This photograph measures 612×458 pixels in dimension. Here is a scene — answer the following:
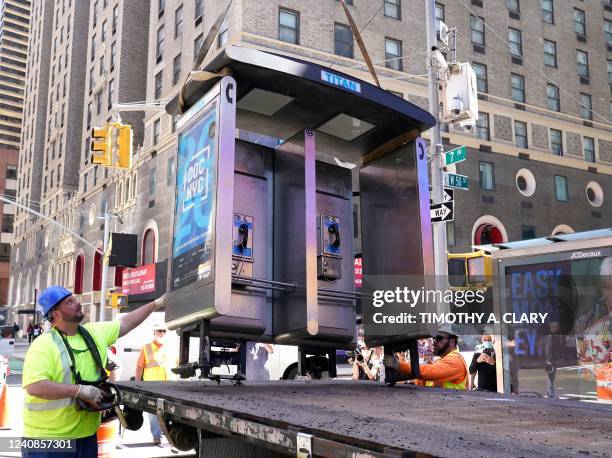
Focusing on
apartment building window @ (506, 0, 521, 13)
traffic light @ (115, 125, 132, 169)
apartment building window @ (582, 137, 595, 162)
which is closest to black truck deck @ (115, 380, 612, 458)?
traffic light @ (115, 125, 132, 169)

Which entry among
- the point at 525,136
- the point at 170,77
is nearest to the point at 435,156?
the point at 170,77

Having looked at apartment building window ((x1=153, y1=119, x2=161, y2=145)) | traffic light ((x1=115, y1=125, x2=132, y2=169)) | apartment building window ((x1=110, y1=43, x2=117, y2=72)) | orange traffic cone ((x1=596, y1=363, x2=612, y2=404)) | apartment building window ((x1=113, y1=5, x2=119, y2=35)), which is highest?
apartment building window ((x1=113, y1=5, x2=119, y2=35))

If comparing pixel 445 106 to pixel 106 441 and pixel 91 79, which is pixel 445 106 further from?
pixel 91 79

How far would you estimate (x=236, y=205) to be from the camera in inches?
262

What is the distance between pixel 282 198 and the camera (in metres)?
6.96

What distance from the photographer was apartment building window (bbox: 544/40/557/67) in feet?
128

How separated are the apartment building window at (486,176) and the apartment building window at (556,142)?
5.43 meters

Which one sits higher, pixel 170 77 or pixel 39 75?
A: pixel 39 75

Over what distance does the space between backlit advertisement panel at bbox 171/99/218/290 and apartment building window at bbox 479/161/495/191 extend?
31.2m

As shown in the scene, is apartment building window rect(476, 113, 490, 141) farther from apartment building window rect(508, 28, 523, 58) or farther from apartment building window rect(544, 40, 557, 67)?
apartment building window rect(544, 40, 557, 67)

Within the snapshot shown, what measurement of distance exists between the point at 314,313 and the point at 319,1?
2707 centimetres

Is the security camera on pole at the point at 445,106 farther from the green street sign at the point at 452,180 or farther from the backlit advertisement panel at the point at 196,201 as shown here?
the backlit advertisement panel at the point at 196,201

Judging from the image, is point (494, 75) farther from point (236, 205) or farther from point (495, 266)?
point (236, 205)

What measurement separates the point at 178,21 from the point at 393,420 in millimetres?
34956
